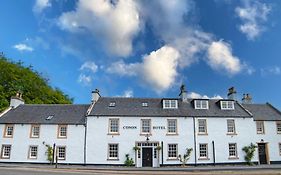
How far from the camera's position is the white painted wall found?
31672 mm

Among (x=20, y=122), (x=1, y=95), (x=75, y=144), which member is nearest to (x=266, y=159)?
(x=75, y=144)

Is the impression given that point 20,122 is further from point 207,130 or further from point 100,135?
point 207,130

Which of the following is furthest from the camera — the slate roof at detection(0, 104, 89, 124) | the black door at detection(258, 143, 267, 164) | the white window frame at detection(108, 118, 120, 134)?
the black door at detection(258, 143, 267, 164)

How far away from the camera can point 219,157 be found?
107ft

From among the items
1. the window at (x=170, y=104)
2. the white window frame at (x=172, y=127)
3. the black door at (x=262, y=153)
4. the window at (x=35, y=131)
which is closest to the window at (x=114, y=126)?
the white window frame at (x=172, y=127)

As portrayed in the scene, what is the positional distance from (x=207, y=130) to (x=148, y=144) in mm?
7416

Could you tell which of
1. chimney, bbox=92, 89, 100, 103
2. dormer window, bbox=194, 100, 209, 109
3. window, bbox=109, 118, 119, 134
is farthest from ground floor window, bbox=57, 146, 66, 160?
dormer window, bbox=194, 100, 209, 109

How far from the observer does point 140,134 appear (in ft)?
106

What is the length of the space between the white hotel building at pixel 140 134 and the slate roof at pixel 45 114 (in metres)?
0.12

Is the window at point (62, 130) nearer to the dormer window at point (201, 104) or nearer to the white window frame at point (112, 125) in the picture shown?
the white window frame at point (112, 125)

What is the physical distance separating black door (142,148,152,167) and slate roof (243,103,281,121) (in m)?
14.5

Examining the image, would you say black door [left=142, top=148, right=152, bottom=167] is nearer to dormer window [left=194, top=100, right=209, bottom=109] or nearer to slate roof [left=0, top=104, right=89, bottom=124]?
slate roof [left=0, top=104, right=89, bottom=124]

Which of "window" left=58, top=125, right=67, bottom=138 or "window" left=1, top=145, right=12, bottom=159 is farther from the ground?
"window" left=58, top=125, right=67, bottom=138

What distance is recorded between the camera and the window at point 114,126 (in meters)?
32.3
